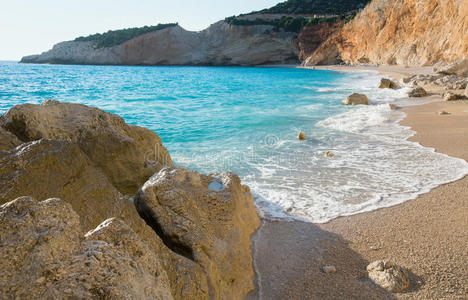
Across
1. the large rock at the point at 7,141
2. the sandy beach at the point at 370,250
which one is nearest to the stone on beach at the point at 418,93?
the sandy beach at the point at 370,250

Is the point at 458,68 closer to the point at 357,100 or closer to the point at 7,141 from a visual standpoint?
the point at 357,100

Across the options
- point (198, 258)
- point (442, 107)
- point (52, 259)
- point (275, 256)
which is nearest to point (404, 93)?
point (442, 107)

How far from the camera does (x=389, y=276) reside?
2730 mm

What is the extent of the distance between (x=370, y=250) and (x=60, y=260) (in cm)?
297

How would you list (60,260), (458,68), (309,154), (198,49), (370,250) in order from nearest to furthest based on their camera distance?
(60,260) < (370,250) < (309,154) < (458,68) < (198,49)

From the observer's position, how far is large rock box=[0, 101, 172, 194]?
9.58 feet

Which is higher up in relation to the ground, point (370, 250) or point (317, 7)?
point (317, 7)

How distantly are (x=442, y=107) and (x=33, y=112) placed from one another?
12.8 m

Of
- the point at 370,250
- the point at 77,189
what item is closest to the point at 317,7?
the point at 370,250

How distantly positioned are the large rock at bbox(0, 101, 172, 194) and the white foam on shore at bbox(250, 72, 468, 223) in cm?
179

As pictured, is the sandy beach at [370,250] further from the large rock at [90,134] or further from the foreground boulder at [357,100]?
the foreground boulder at [357,100]

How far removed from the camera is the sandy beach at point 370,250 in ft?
8.93

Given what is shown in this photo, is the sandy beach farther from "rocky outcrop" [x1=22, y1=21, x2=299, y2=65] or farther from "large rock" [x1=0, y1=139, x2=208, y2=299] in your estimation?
"rocky outcrop" [x1=22, y1=21, x2=299, y2=65]

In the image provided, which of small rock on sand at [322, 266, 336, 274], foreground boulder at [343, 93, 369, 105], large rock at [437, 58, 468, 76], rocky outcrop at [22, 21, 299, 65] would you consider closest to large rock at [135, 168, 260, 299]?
small rock on sand at [322, 266, 336, 274]
